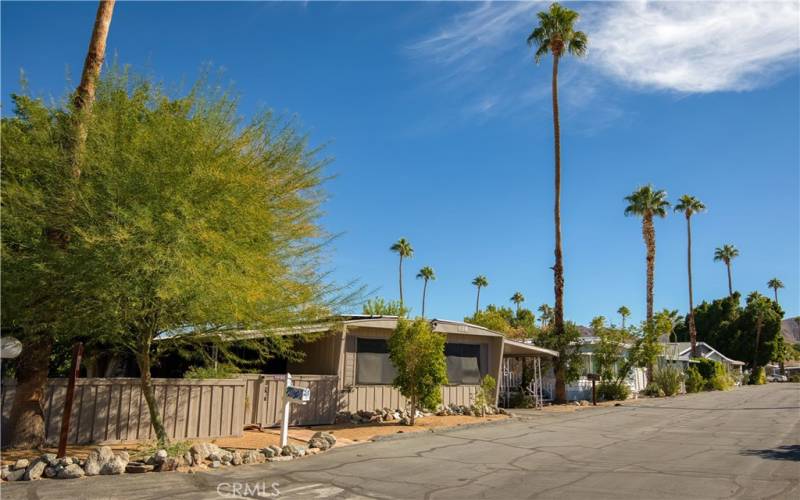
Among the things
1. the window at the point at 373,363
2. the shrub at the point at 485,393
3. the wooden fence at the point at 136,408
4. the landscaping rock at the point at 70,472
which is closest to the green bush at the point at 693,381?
the shrub at the point at 485,393

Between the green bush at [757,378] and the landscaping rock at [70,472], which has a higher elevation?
the green bush at [757,378]

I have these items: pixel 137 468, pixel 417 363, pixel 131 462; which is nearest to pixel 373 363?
pixel 417 363

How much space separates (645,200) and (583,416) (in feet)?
80.5

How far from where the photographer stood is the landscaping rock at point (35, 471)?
28.3 feet

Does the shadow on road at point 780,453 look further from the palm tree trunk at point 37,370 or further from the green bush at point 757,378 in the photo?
the green bush at point 757,378

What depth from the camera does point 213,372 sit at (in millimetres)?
13781

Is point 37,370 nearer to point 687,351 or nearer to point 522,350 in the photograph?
point 522,350

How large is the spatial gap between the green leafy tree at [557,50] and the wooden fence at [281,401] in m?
14.1

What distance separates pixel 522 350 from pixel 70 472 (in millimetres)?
19205

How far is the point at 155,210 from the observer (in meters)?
9.56

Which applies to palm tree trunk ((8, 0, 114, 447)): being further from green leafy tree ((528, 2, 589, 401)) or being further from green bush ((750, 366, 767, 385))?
green bush ((750, 366, 767, 385))

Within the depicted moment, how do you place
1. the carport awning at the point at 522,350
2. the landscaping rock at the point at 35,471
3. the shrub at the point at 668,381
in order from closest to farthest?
the landscaping rock at the point at 35,471 < the carport awning at the point at 522,350 < the shrub at the point at 668,381

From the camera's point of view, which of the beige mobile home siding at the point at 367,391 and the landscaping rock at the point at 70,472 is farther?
the beige mobile home siding at the point at 367,391

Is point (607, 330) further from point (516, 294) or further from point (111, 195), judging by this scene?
point (516, 294)
